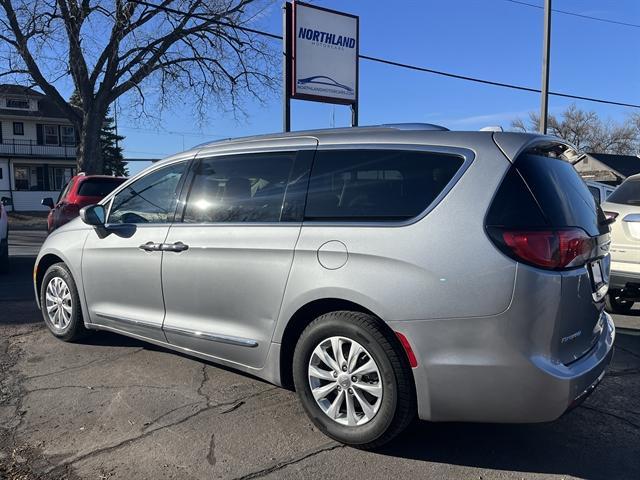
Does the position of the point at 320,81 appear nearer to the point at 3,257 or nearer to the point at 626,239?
the point at 3,257

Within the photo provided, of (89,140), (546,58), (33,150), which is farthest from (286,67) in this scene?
(33,150)

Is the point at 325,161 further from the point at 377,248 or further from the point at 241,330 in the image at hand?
the point at 241,330

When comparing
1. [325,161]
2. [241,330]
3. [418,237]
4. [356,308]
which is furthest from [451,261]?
[241,330]

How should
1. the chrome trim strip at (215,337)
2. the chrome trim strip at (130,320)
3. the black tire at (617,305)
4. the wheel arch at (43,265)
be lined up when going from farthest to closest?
the black tire at (617,305)
the wheel arch at (43,265)
the chrome trim strip at (130,320)
the chrome trim strip at (215,337)

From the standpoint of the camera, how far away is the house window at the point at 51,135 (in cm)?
4584

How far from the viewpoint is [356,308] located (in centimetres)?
328

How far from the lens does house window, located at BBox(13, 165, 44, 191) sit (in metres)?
44.5

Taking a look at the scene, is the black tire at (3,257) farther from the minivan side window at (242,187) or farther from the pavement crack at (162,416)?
the pavement crack at (162,416)

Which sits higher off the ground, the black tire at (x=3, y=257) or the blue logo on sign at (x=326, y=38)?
the blue logo on sign at (x=326, y=38)

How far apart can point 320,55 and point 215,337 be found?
502 inches

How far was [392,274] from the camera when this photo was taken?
122 inches

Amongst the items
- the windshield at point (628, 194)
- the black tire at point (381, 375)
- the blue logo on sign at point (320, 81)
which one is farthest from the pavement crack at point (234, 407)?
the blue logo on sign at point (320, 81)

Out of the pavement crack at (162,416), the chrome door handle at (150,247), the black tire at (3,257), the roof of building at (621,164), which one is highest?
the roof of building at (621,164)

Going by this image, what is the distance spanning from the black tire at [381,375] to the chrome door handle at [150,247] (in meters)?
1.52
